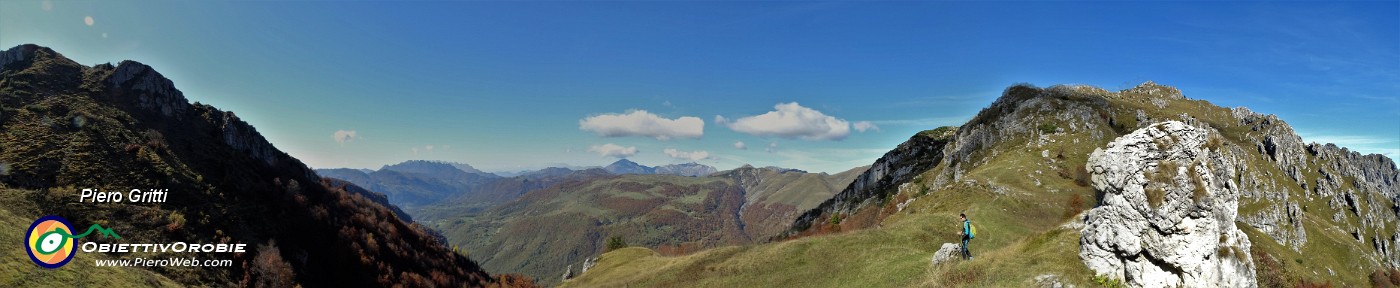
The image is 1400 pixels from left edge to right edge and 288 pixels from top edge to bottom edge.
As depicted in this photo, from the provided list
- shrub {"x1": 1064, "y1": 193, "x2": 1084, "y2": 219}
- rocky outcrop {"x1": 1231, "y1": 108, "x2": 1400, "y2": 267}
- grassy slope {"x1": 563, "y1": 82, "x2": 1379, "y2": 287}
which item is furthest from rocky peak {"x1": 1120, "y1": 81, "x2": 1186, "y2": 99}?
shrub {"x1": 1064, "y1": 193, "x2": 1084, "y2": 219}

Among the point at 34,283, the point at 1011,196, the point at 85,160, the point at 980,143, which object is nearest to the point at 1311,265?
the point at 980,143

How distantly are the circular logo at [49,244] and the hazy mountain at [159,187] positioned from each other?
820 mm

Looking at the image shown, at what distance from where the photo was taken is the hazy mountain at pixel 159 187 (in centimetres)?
4378

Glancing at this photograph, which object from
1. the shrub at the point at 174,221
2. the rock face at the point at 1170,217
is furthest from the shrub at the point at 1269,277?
the shrub at the point at 174,221

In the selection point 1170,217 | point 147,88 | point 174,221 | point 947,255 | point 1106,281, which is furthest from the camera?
point 147,88

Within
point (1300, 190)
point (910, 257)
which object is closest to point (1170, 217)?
point (910, 257)

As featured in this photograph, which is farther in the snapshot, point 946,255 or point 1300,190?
point 1300,190

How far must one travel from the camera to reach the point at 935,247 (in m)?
41.0

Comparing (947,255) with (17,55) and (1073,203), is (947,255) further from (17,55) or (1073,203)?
(17,55)

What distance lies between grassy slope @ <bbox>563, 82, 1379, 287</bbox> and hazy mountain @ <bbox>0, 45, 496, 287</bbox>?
133ft

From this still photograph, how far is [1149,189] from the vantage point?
20.9 m

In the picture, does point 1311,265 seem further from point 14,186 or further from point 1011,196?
point 14,186

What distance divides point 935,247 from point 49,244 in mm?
63235

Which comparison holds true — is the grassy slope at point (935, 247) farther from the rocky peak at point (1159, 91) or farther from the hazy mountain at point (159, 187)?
the rocky peak at point (1159, 91)
